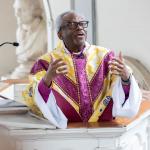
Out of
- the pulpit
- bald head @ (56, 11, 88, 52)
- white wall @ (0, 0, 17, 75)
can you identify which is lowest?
white wall @ (0, 0, 17, 75)

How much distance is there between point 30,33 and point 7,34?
118cm

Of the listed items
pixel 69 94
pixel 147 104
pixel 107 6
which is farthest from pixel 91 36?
pixel 69 94

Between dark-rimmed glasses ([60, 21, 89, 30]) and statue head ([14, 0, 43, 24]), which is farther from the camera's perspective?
statue head ([14, 0, 43, 24])

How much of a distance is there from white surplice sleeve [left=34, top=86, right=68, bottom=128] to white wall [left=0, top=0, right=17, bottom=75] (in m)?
4.57

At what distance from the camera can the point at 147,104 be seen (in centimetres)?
175

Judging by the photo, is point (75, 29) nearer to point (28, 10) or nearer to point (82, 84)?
point (82, 84)

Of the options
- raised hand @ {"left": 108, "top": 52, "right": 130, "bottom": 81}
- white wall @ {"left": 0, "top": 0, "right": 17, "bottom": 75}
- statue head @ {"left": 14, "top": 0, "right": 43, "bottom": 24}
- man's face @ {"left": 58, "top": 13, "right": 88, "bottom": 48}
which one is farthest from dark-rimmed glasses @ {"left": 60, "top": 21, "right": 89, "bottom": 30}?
white wall @ {"left": 0, "top": 0, "right": 17, "bottom": 75}

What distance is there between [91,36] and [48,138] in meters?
1.91

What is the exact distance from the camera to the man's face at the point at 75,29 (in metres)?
1.47

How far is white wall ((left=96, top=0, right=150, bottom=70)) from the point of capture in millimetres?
2930

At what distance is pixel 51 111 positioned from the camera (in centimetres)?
141

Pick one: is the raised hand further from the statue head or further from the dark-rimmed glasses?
the statue head

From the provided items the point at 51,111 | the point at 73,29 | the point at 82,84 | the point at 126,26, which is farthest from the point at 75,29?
the point at 126,26

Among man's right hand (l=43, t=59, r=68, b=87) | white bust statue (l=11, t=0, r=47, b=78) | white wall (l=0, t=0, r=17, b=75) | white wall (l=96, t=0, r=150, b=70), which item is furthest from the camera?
white wall (l=0, t=0, r=17, b=75)
